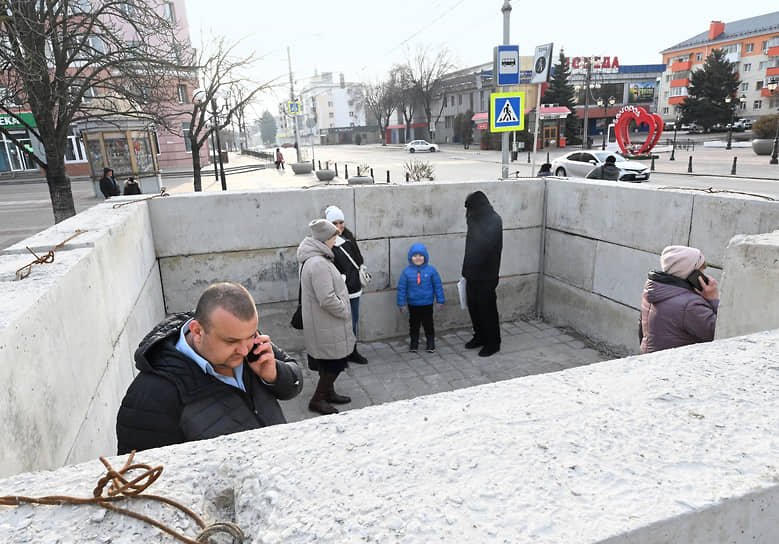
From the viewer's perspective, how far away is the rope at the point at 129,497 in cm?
107

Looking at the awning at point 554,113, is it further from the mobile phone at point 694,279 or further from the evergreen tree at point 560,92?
the mobile phone at point 694,279

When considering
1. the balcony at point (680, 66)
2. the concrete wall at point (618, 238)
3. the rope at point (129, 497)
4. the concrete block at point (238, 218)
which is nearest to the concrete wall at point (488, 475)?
the rope at point (129, 497)

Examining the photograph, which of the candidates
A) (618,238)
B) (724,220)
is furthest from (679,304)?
(618,238)

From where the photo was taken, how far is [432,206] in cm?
652

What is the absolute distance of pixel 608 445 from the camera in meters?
1.33

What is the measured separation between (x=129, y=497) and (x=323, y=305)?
11.2ft

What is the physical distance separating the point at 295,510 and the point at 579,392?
98cm

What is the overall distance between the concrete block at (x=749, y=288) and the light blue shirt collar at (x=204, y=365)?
8.02 ft

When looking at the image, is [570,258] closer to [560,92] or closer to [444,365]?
[444,365]

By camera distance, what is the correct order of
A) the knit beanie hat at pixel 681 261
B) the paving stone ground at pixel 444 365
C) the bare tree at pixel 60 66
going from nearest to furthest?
the knit beanie hat at pixel 681 261 → the paving stone ground at pixel 444 365 → the bare tree at pixel 60 66

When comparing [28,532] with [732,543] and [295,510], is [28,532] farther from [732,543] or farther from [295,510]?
[732,543]

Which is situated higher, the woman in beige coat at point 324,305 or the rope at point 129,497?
the rope at point 129,497

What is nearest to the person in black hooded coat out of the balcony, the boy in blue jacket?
the boy in blue jacket

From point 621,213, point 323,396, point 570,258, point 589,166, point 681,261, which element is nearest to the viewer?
point 681,261
